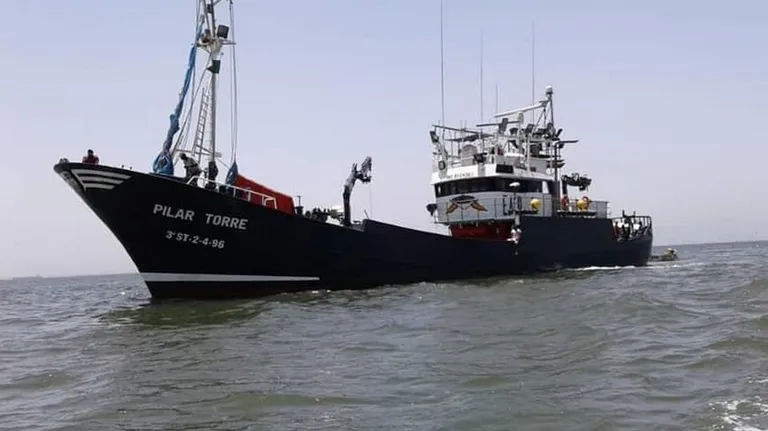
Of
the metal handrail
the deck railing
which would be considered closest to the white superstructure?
the deck railing

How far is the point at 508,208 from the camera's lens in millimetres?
22031

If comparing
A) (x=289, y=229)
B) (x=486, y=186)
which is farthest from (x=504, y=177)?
(x=289, y=229)

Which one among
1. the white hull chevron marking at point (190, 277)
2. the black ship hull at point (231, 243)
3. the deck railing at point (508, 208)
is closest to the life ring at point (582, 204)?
the deck railing at point (508, 208)

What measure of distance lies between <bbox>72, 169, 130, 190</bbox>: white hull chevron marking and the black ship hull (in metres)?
0.02

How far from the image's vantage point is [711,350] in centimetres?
789

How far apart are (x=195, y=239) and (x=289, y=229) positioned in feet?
6.68

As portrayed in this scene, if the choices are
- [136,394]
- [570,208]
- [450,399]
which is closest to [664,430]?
[450,399]

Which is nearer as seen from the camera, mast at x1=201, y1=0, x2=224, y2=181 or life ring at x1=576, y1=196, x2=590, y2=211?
mast at x1=201, y1=0, x2=224, y2=181

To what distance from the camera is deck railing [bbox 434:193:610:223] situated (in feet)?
72.1

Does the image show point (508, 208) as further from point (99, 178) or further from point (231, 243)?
point (99, 178)

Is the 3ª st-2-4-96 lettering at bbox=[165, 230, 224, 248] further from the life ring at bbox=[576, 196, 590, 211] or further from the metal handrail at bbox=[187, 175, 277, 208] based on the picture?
the life ring at bbox=[576, 196, 590, 211]

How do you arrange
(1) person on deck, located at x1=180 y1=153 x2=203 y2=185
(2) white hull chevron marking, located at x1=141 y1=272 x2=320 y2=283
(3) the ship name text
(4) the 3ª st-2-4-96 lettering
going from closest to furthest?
(3) the ship name text, (4) the 3ª st-2-4-96 lettering, (2) white hull chevron marking, located at x1=141 y1=272 x2=320 y2=283, (1) person on deck, located at x1=180 y1=153 x2=203 y2=185

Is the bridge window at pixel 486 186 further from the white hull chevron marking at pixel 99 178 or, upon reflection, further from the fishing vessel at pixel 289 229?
the white hull chevron marking at pixel 99 178

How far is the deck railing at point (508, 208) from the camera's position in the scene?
21984 millimetres
